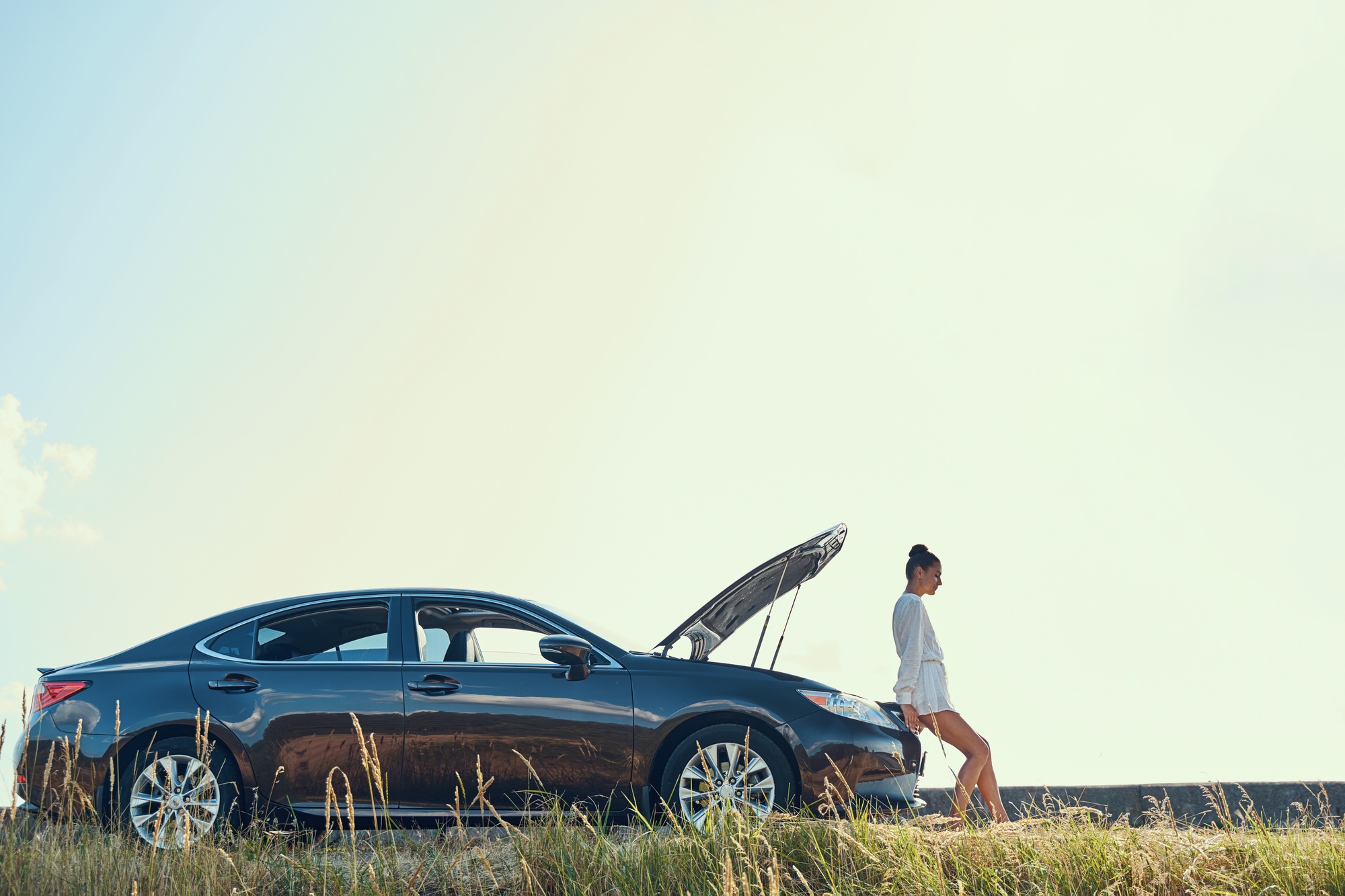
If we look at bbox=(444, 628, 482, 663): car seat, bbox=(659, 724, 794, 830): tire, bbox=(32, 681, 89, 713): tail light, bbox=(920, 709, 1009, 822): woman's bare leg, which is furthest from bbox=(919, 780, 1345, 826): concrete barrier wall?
bbox=(32, 681, 89, 713): tail light

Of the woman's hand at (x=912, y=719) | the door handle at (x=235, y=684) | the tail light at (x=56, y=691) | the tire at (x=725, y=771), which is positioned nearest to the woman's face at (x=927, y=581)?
the woman's hand at (x=912, y=719)

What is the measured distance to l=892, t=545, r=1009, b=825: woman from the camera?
7043mm

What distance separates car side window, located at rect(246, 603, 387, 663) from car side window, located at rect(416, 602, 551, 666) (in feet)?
0.86

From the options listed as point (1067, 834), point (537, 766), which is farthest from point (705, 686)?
point (1067, 834)

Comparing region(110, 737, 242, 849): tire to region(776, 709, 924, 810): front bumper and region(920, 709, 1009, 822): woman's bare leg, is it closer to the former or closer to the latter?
region(776, 709, 924, 810): front bumper

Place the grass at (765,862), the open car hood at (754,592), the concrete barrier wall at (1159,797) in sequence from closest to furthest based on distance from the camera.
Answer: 1. the grass at (765,862)
2. the open car hood at (754,592)
3. the concrete barrier wall at (1159,797)

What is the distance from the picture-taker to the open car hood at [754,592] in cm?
729

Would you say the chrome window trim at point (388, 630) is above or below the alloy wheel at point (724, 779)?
above

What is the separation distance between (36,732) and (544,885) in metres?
3.68

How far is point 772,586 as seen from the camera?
767cm

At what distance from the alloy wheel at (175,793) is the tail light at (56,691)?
27.4 inches

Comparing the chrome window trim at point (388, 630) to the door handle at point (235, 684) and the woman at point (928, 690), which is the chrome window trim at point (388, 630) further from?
the woman at point (928, 690)

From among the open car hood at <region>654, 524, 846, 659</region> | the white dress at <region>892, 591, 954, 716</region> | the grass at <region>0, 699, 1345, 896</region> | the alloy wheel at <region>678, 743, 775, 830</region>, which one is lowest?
the grass at <region>0, 699, 1345, 896</region>

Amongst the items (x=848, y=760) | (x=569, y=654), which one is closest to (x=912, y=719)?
(x=848, y=760)
